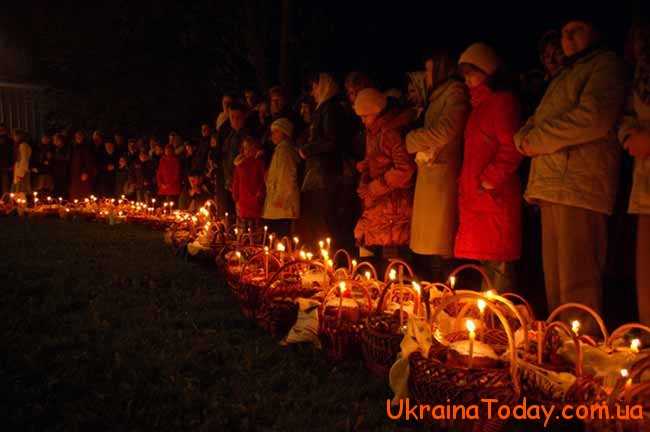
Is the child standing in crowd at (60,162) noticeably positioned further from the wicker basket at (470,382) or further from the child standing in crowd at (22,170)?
the wicker basket at (470,382)

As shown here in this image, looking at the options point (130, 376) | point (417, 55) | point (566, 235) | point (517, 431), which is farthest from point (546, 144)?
point (417, 55)

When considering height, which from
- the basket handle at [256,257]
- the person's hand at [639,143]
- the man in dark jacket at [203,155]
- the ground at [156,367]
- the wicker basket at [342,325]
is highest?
the man in dark jacket at [203,155]

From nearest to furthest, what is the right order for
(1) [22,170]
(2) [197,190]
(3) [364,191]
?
1. (3) [364,191]
2. (2) [197,190]
3. (1) [22,170]

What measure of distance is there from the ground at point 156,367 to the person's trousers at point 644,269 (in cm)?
156

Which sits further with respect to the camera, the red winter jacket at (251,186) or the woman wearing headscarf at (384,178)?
the red winter jacket at (251,186)

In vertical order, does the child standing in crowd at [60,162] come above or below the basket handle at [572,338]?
above

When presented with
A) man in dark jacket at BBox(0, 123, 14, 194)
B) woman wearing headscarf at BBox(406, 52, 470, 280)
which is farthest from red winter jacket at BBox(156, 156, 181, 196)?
woman wearing headscarf at BBox(406, 52, 470, 280)

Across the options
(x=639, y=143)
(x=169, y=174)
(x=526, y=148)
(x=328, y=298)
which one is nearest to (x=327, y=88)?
(x=526, y=148)

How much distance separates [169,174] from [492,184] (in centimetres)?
989

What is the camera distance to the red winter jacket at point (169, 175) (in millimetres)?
13000

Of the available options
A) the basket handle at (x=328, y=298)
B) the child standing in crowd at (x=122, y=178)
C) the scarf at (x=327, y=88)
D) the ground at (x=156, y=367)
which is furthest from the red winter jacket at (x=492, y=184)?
the child standing in crowd at (x=122, y=178)

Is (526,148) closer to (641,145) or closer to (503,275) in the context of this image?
(641,145)

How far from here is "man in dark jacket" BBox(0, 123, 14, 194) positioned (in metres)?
15.5

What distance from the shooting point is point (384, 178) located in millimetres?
5152
